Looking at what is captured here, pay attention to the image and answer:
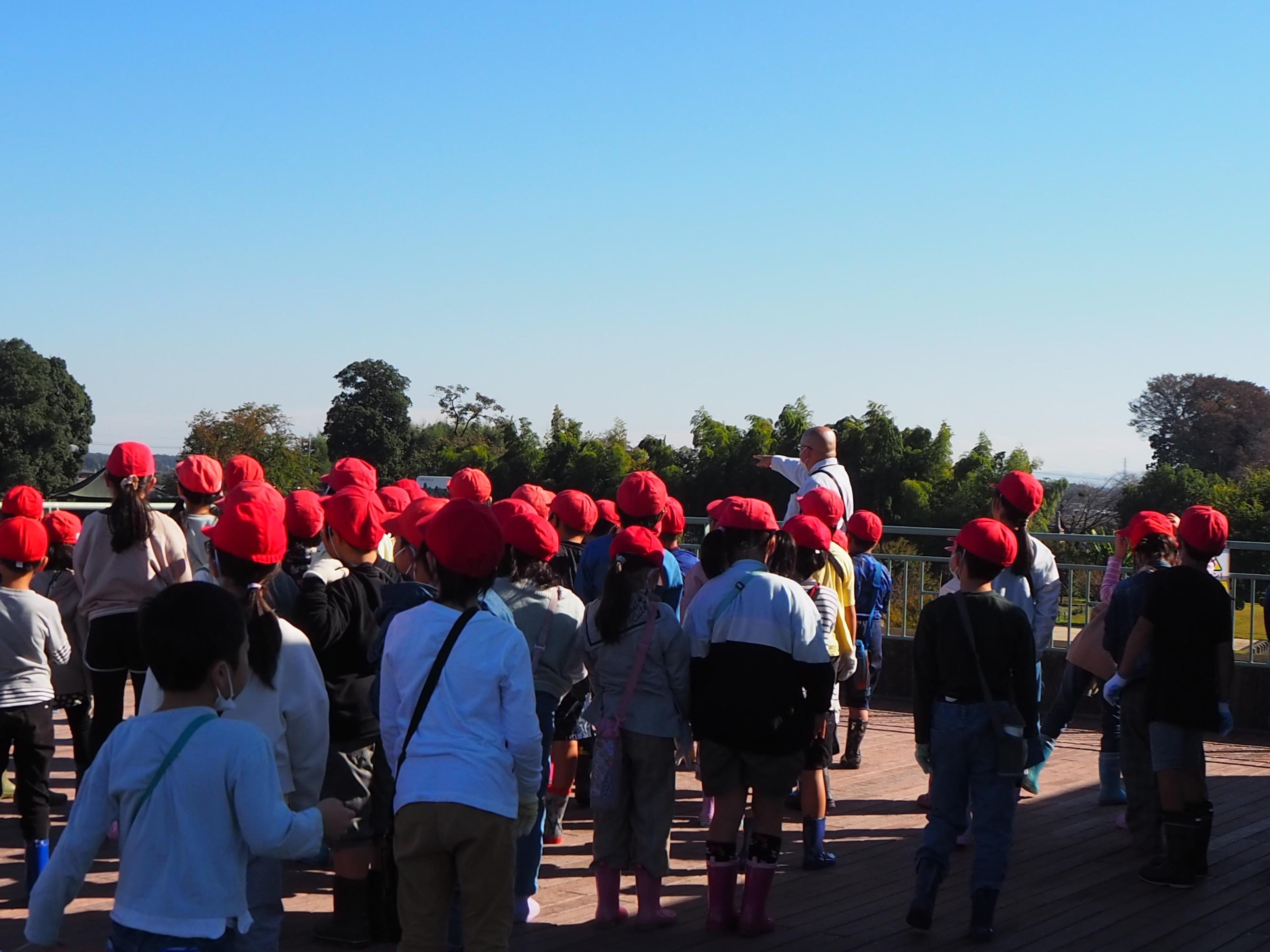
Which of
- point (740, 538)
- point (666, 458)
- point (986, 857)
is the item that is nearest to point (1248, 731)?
point (986, 857)

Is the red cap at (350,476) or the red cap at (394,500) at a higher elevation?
the red cap at (350,476)

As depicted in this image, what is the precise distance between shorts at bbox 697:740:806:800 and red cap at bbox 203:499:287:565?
2228 mm

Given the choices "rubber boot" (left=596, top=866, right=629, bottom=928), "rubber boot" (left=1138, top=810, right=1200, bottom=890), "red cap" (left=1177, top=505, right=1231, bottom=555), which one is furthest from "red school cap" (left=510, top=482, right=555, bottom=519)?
"rubber boot" (left=1138, top=810, right=1200, bottom=890)

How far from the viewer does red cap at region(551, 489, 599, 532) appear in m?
6.79

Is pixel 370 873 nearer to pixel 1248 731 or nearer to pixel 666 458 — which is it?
pixel 1248 731

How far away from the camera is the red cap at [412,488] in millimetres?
7570

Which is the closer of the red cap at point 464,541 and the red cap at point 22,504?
the red cap at point 464,541

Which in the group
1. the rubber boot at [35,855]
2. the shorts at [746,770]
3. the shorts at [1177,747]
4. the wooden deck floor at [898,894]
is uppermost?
the shorts at [746,770]

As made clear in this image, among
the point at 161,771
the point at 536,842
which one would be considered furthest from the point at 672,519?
the point at 161,771

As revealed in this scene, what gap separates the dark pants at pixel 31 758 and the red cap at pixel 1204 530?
214 inches

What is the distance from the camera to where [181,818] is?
290 centimetres

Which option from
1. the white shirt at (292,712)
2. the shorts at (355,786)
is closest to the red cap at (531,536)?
the shorts at (355,786)

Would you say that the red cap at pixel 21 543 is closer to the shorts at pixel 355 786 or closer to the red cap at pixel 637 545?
the shorts at pixel 355 786

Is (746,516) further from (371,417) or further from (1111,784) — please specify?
(371,417)
